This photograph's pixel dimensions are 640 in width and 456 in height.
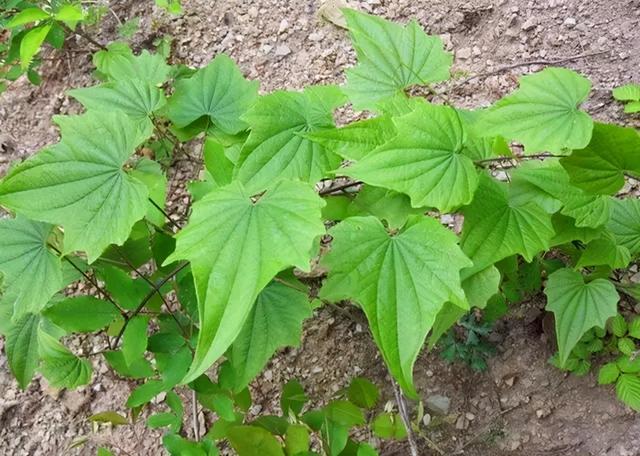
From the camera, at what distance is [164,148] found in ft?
8.16

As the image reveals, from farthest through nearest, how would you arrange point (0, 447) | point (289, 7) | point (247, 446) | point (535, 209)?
point (289, 7)
point (0, 447)
point (247, 446)
point (535, 209)

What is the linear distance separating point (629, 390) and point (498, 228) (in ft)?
2.91

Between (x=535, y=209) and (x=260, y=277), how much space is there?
2.21 feet

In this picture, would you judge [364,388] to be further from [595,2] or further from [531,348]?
[595,2]

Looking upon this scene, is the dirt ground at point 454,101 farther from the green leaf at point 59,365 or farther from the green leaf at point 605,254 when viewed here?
the green leaf at point 59,365

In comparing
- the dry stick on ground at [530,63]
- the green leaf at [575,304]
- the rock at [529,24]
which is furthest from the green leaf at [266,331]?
the rock at [529,24]

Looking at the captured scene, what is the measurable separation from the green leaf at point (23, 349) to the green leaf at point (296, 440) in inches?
29.1

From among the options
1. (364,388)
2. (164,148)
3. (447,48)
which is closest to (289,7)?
(447,48)

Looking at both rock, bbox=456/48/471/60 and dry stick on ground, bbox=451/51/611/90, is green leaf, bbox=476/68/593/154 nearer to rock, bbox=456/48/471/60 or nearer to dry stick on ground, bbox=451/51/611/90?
dry stick on ground, bbox=451/51/611/90

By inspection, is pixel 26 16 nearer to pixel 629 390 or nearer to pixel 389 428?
pixel 389 428

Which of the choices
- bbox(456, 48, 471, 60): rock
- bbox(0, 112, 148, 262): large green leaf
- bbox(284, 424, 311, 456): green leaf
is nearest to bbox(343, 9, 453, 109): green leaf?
bbox(0, 112, 148, 262): large green leaf

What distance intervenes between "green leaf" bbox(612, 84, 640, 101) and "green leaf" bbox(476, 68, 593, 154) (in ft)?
3.55

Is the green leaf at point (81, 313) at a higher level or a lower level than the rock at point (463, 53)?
higher

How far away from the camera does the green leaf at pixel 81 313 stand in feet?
5.47
